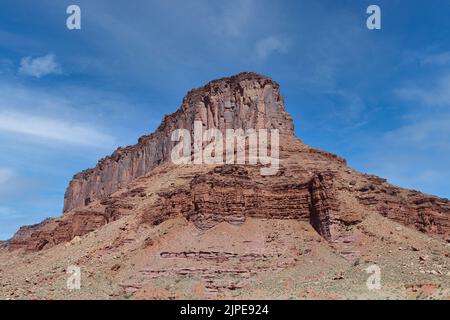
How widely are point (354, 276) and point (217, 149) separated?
47.4 meters

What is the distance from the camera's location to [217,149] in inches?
3258
